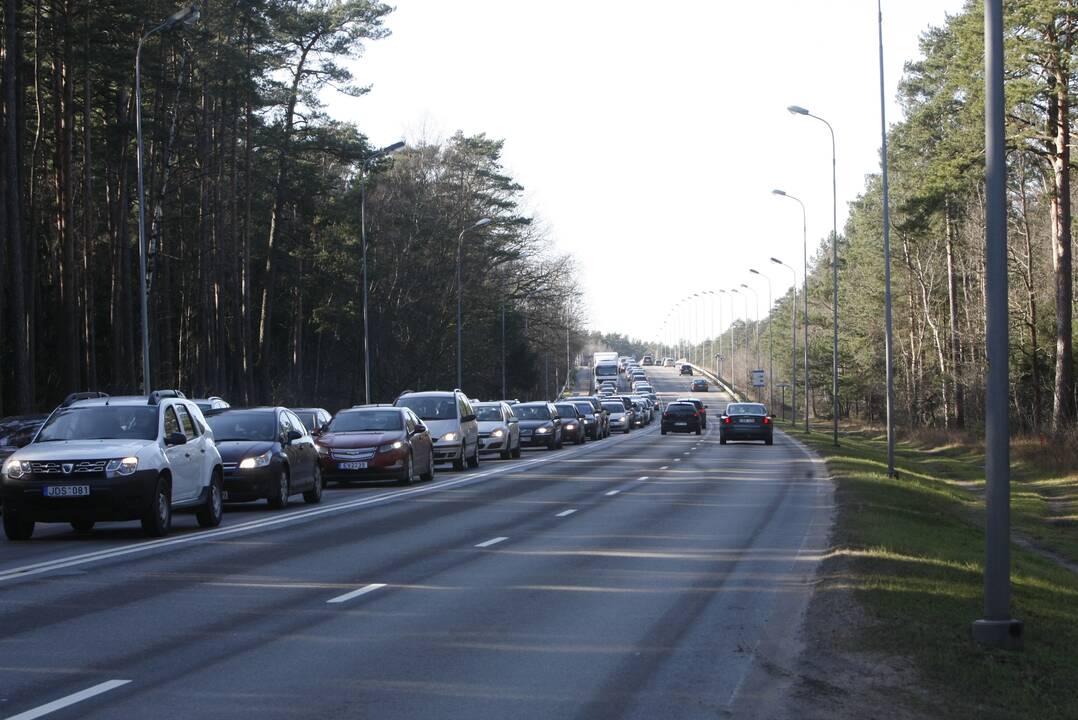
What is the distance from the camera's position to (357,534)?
1752 cm

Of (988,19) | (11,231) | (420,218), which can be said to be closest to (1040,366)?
(420,218)

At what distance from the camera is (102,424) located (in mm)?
16953

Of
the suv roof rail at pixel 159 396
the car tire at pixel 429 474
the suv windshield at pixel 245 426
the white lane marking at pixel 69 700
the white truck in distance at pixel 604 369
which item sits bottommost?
the car tire at pixel 429 474

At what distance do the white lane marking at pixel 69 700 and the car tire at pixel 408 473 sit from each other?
765 inches

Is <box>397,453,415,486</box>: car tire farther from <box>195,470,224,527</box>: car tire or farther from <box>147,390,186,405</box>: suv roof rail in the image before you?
<box>147,390,186,405</box>: suv roof rail

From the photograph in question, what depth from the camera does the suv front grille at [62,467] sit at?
15.6m

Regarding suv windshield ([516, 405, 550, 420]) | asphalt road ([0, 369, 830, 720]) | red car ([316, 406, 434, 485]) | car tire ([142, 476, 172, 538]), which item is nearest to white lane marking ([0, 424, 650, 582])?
asphalt road ([0, 369, 830, 720])

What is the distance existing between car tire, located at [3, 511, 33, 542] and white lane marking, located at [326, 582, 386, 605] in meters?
5.86

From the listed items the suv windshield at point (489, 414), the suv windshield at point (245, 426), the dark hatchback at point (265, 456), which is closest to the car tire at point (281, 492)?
the dark hatchback at point (265, 456)

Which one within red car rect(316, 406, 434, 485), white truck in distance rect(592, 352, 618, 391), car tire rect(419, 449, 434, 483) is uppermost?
white truck in distance rect(592, 352, 618, 391)

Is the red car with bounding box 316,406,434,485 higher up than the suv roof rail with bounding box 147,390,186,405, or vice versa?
the suv roof rail with bounding box 147,390,186,405

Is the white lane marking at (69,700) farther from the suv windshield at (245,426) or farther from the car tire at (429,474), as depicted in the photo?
the car tire at (429,474)

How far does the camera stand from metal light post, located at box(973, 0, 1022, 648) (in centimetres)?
901

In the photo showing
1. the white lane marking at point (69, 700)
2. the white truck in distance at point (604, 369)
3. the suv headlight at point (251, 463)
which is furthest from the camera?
the white truck in distance at point (604, 369)
